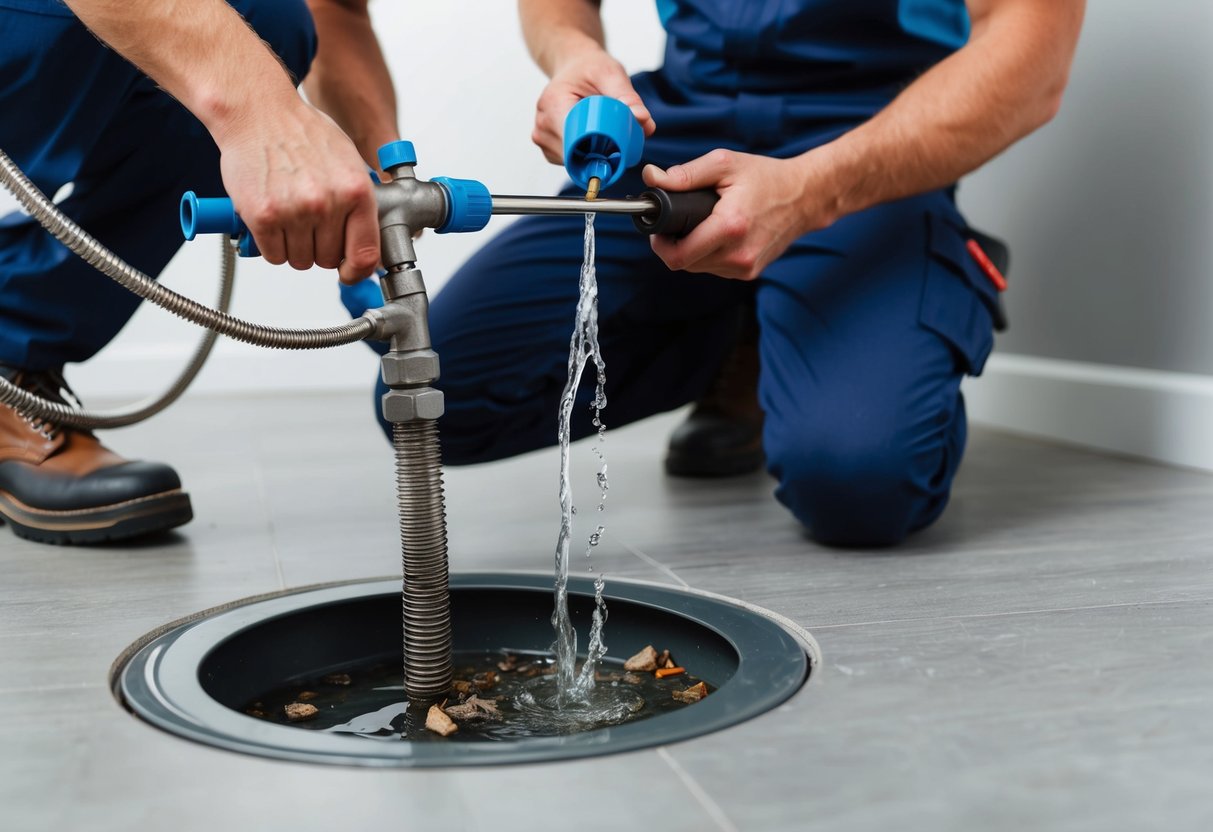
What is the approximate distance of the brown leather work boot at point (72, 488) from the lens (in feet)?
4.07

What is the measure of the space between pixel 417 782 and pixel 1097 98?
1570 mm

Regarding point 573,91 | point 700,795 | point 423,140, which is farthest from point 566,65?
point 423,140

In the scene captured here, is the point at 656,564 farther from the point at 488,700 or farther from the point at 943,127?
the point at 943,127

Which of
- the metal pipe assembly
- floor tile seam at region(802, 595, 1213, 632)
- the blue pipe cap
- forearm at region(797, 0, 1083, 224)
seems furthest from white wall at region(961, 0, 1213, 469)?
the metal pipe assembly

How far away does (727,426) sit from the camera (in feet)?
5.47

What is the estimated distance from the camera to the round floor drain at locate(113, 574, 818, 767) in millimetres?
690

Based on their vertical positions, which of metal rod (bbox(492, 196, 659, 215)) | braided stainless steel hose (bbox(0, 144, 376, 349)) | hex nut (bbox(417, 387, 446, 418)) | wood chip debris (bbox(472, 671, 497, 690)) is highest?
metal rod (bbox(492, 196, 659, 215))

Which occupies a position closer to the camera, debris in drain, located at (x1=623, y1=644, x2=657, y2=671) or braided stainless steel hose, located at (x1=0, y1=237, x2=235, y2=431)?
debris in drain, located at (x1=623, y1=644, x2=657, y2=671)

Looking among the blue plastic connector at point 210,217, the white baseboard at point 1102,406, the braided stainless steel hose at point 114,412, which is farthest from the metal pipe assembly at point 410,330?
the white baseboard at point 1102,406

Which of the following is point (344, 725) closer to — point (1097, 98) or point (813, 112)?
point (813, 112)

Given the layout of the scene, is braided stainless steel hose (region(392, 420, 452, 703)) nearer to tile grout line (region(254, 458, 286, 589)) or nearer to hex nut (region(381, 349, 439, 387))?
hex nut (region(381, 349, 439, 387))

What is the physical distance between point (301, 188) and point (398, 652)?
0.44 metres

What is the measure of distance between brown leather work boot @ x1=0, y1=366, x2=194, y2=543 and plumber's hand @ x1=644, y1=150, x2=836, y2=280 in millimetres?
615

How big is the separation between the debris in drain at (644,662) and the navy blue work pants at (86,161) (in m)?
0.76
